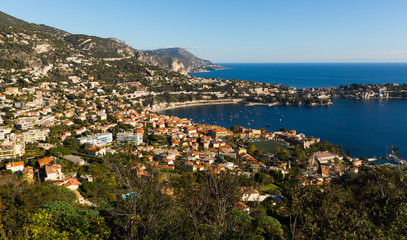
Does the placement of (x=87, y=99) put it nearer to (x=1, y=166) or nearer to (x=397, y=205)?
(x=1, y=166)

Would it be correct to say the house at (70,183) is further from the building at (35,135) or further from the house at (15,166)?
the building at (35,135)

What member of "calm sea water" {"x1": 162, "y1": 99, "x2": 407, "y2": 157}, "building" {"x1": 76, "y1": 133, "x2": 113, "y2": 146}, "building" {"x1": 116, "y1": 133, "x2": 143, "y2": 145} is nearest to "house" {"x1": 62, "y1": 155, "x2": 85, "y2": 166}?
"building" {"x1": 76, "y1": 133, "x2": 113, "y2": 146}

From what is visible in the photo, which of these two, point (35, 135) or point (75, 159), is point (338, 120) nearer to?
point (75, 159)

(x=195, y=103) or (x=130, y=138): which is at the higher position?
(x=130, y=138)

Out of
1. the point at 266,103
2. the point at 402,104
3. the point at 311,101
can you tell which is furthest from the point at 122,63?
the point at 402,104

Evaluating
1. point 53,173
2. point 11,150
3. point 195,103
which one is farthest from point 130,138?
point 195,103

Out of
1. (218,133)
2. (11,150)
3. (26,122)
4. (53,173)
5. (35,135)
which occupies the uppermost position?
(26,122)
